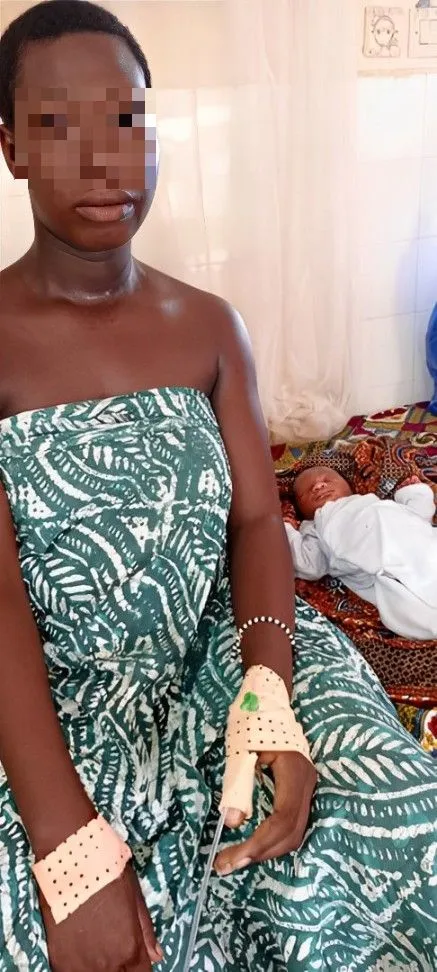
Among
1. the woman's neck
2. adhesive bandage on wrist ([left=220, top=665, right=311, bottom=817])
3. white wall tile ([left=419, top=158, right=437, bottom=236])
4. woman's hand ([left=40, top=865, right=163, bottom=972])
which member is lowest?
woman's hand ([left=40, top=865, right=163, bottom=972])

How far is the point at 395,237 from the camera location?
2.08m

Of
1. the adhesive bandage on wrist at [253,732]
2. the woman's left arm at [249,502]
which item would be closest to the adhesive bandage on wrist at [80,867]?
the adhesive bandage on wrist at [253,732]

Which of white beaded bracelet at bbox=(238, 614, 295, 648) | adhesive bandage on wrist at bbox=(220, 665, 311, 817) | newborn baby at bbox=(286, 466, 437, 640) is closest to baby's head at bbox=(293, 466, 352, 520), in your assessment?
newborn baby at bbox=(286, 466, 437, 640)

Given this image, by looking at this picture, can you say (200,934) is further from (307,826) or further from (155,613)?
(155,613)

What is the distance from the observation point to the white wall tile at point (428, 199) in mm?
2031

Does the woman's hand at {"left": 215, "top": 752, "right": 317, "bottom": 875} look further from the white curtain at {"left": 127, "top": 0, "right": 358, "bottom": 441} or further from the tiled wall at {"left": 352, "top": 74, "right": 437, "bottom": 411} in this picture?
the tiled wall at {"left": 352, "top": 74, "right": 437, "bottom": 411}

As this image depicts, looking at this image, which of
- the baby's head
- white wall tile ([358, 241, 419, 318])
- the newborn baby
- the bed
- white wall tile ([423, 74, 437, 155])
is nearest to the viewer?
the bed

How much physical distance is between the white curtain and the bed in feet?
0.75

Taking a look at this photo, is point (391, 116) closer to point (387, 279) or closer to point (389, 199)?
point (389, 199)

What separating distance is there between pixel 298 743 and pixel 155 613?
213 mm

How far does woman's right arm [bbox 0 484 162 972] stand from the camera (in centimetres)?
62

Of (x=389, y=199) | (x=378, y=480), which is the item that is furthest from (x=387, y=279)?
(x=378, y=480)

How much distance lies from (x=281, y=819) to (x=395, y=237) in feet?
5.82

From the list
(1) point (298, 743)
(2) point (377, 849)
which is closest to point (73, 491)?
(1) point (298, 743)
